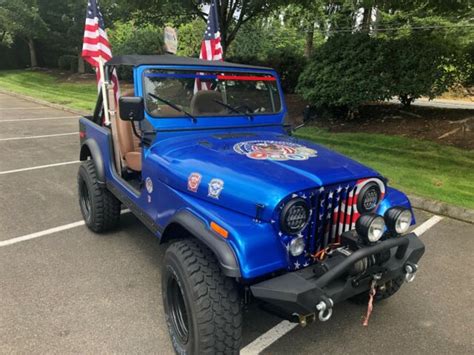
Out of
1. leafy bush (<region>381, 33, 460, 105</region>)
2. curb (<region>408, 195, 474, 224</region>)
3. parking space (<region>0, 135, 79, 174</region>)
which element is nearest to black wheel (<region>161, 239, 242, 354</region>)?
curb (<region>408, 195, 474, 224</region>)

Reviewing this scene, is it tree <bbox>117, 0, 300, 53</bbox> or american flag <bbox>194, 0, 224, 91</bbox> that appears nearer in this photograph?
american flag <bbox>194, 0, 224, 91</bbox>

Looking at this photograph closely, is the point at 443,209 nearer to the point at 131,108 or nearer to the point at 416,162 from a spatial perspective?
the point at 416,162

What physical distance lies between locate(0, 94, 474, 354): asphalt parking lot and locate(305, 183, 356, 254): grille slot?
736 millimetres

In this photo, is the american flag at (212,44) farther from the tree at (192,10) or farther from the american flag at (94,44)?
the tree at (192,10)

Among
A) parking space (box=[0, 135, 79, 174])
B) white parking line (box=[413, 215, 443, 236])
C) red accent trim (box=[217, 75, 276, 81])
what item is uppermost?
red accent trim (box=[217, 75, 276, 81])

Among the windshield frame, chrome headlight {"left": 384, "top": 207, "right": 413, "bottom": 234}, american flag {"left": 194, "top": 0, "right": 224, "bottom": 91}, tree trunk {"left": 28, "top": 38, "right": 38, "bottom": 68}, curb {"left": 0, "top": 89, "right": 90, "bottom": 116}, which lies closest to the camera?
chrome headlight {"left": 384, "top": 207, "right": 413, "bottom": 234}

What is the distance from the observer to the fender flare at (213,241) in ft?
7.02

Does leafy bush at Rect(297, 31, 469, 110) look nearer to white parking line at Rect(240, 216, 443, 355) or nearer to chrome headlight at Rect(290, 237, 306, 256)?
white parking line at Rect(240, 216, 443, 355)

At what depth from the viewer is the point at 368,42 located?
8.83 m

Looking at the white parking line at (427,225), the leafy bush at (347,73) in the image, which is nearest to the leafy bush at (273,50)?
the leafy bush at (347,73)

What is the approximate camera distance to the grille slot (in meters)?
2.42

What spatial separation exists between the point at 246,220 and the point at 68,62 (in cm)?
2695

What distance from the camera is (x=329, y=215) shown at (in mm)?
2494

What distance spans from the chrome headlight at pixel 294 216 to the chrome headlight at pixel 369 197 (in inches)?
17.0
